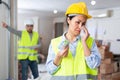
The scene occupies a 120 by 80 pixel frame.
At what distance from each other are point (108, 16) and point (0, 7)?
5186mm

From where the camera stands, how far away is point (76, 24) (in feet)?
4.52

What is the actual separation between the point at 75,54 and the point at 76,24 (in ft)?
0.65

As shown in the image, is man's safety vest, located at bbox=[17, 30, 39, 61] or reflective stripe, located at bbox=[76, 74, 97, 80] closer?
reflective stripe, located at bbox=[76, 74, 97, 80]

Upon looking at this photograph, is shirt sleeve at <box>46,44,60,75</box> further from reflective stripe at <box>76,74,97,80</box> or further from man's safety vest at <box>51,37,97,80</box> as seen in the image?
reflective stripe at <box>76,74,97,80</box>

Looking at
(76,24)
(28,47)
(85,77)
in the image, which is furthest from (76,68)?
(28,47)

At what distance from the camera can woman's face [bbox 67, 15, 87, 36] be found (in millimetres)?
1373

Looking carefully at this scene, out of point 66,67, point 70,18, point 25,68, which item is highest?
point 70,18

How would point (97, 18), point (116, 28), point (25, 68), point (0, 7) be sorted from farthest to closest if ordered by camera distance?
point (97, 18)
point (116, 28)
point (25, 68)
point (0, 7)

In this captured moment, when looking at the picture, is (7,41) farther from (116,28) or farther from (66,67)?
(116,28)

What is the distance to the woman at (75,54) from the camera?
1360 millimetres

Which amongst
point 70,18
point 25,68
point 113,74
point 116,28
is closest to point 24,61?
point 25,68

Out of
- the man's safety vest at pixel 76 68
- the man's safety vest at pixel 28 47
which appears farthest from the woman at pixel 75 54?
the man's safety vest at pixel 28 47

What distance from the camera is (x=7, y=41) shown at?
8.05 feet

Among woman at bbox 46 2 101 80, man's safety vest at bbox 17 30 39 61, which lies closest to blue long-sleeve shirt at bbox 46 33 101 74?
woman at bbox 46 2 101 80
